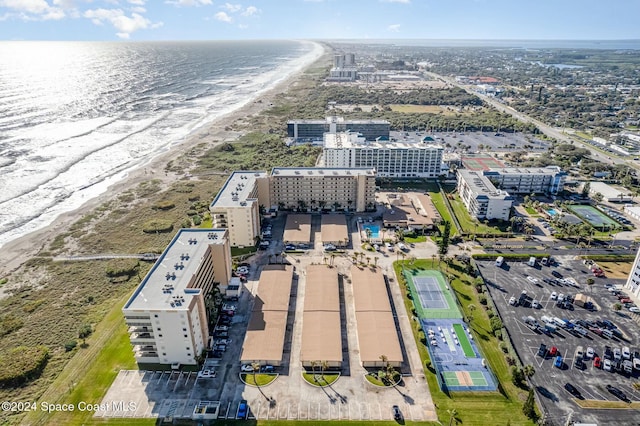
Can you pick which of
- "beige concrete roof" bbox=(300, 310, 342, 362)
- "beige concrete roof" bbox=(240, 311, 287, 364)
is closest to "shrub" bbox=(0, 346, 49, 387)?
"beige concrete roof" bbox=(240, 311, 287, 364)

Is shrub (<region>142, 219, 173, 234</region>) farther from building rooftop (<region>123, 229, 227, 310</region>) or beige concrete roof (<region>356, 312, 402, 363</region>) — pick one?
beige concrete roof (<region>356, 312, 402, 363</region>)

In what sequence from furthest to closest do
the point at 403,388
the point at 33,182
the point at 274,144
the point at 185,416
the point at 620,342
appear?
the point at 274,144 → the point at 33,182 → the point at 620,342 → the point at 403,388 → the point at 185,416

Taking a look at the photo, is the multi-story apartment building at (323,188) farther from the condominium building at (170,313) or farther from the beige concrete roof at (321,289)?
the condominium building at (170,313)

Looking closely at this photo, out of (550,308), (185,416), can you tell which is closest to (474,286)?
(550,308)

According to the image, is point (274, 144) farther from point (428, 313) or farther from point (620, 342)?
point (620, 342)

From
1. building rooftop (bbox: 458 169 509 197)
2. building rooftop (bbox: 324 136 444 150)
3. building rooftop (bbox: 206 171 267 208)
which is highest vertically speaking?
building rooftop (bbox: 324 136 444 150)

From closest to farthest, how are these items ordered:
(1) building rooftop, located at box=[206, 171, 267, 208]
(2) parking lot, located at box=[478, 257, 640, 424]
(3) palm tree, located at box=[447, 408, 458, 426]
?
(3) palm tree, located at box=[447, 408, 458, 426], (2) parking lot, located at box=[478, 257, 640, 424], (1) building rooftop, located at box=[206, 171, 267, 208]
